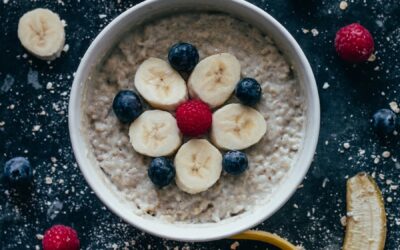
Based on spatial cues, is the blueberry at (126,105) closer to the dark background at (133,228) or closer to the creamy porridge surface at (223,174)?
the creamy porridge surface at (223,174)

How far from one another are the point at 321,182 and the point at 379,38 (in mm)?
348

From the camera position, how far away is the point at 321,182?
1.82 meters

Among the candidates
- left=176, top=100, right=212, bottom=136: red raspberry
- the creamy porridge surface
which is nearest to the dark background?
the creamy porridge surface

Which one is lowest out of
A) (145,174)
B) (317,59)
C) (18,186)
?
(18,186)

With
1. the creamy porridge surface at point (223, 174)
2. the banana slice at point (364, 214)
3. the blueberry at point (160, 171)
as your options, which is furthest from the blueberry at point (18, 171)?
the banana slice at point (364, 214)

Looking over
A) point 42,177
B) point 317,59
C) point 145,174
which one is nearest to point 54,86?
point 42,177

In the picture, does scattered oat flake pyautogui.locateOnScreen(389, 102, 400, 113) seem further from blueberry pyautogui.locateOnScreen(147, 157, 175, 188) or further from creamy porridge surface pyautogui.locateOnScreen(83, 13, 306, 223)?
blueberry pyautogui.locateOnScreen(147, 157, 175, 188)

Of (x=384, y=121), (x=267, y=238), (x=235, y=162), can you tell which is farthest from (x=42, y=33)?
(x=384, y=121)

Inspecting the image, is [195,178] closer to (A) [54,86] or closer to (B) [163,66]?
(B) [163,66]

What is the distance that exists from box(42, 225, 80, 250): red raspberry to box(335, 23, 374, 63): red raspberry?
71 centimetres

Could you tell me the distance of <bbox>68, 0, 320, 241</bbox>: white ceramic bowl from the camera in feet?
5.34

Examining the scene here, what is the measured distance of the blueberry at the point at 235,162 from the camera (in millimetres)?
1607

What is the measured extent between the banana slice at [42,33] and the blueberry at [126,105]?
254mm

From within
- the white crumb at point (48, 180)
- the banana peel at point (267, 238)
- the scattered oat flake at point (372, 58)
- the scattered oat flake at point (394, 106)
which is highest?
the scattered oat flake at point (372, 58)
